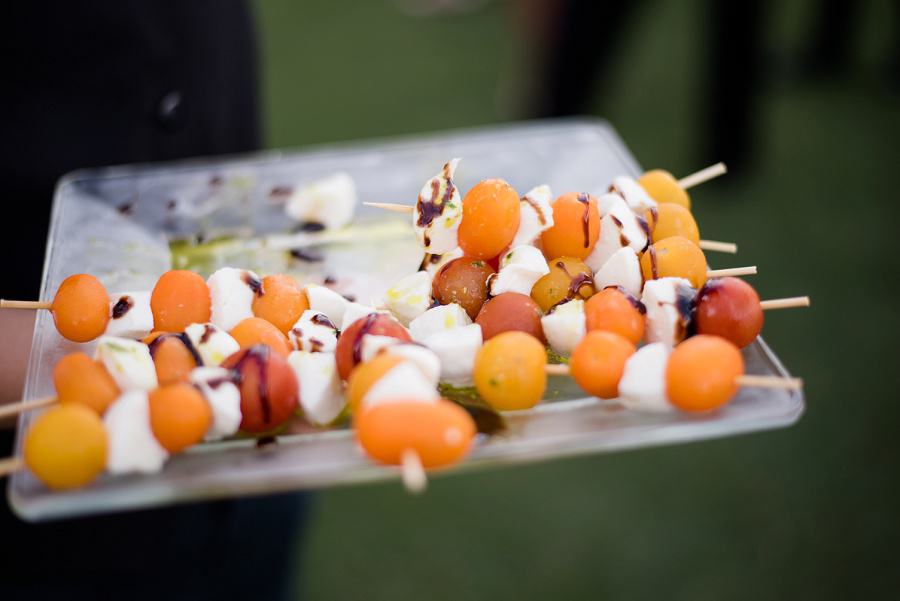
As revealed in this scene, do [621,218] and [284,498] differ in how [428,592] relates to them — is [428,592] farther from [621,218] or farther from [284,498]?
[621,218]

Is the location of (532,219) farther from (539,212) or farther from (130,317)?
(130,317)

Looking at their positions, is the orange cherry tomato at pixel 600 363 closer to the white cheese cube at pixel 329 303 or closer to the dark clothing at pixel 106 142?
the white cheese cube at pixel 329 303

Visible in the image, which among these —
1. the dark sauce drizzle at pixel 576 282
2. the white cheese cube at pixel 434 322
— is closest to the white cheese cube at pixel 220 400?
the white cheese cube at pixel 434 322

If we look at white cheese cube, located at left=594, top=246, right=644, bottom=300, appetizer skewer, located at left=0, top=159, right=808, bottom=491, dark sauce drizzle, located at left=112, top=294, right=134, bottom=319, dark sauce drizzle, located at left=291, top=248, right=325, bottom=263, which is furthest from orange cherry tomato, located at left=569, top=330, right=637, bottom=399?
dark sauce drizzle, located at left=112, top=294, right=134, bottom=319

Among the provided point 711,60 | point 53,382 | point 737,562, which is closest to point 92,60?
point 53,382

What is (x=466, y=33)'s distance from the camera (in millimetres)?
4566

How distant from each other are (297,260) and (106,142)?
0.46 m

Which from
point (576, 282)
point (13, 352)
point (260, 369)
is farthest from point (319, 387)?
point (13, 352)

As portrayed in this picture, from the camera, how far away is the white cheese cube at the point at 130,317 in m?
1.03

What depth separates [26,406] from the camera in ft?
2.90

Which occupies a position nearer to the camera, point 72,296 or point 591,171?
point 72,296

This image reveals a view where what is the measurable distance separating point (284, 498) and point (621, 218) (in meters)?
0.96

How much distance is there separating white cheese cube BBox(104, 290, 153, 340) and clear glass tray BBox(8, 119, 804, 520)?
0.14 feet

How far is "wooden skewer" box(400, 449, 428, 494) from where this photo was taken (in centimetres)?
79
